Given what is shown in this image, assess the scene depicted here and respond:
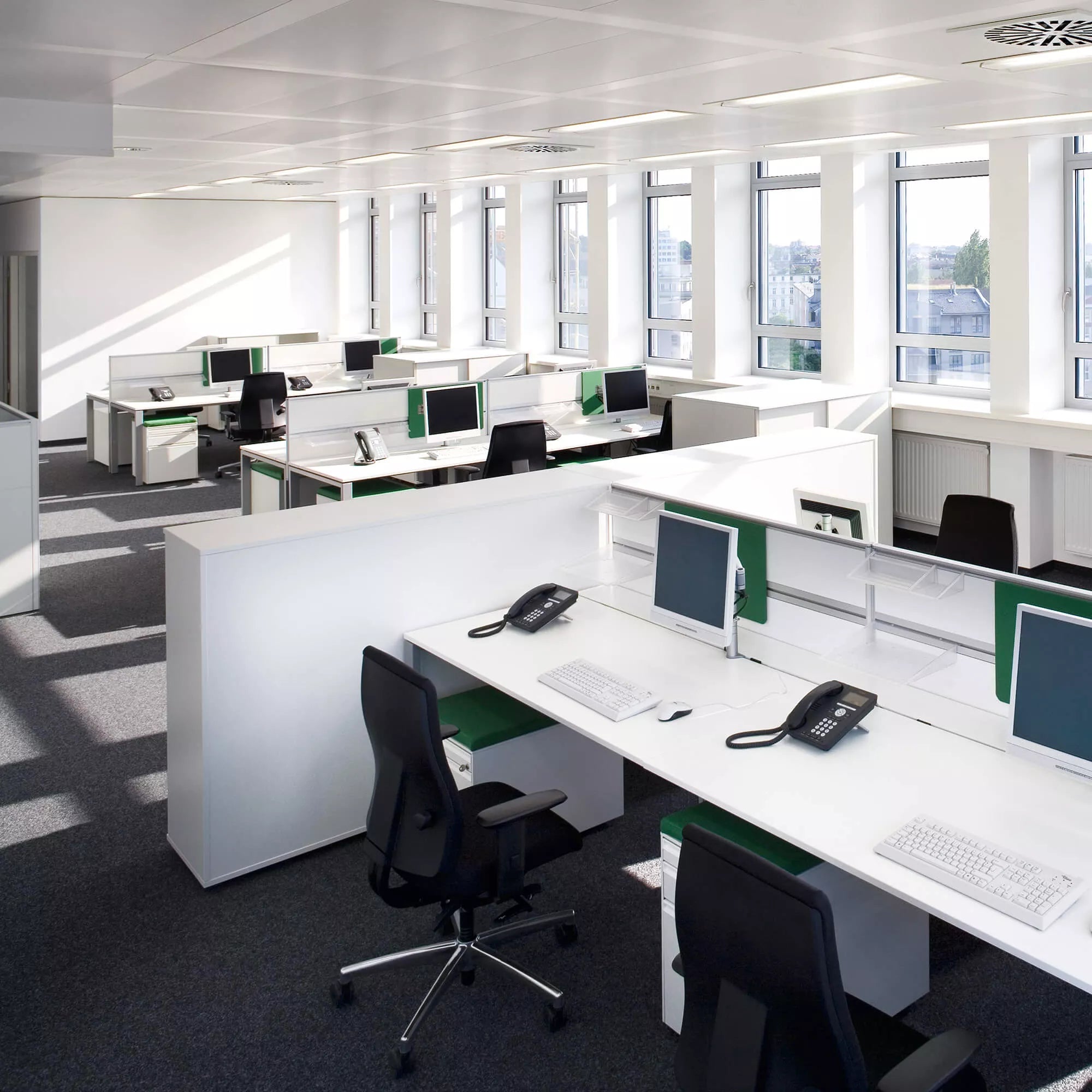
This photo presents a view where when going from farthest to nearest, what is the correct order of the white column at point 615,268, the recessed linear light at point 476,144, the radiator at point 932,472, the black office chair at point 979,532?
the white column at point 615,268
the radiator at point 932,472
the recessed linear light at point 476,144
the black office chair at point 979,532

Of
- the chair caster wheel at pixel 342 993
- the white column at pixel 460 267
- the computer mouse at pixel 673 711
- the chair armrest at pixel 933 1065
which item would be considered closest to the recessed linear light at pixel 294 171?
the white column at pixel 460 267

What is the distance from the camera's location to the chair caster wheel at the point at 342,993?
2809 millimetres

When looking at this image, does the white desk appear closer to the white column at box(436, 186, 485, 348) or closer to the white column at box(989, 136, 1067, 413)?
the white column at box(989, 136, 1067, 413)

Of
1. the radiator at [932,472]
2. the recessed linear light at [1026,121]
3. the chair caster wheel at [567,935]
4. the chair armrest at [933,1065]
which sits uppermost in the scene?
the recessed linear light at [1026,121]

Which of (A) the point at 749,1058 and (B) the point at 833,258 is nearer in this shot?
(A) the point at 749,1058

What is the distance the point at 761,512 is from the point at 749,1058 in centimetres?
311

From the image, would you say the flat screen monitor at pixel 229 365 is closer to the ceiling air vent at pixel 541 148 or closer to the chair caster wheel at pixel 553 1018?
the ceiling air vent at pixel 541 148

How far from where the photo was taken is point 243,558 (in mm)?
3252

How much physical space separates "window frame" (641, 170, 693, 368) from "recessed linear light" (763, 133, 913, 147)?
2.94m

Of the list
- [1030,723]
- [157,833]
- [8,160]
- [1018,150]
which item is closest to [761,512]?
[1030,723]

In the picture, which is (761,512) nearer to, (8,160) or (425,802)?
(425,802)

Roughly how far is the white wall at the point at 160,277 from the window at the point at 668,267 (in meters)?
5.02

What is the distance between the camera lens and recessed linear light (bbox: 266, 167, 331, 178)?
7941 mm

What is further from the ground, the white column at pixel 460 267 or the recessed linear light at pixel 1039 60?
the white column at pixel 460 267
